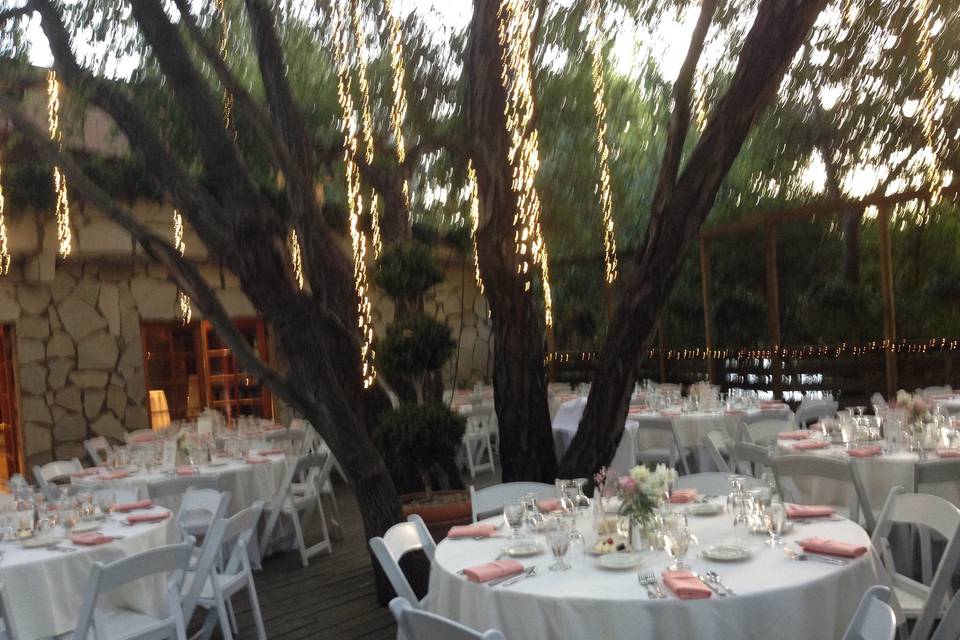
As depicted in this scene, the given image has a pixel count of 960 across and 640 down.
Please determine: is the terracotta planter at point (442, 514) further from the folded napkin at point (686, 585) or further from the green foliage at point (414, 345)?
the folded napkin at point (686, 585)

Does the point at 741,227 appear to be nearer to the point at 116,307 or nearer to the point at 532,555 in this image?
the point at 116,307

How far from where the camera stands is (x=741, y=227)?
440 inches

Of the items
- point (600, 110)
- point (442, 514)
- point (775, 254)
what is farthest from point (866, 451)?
point (775, 254)

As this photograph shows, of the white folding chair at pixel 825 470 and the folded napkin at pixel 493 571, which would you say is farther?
the white folding chair at pixel 825 470

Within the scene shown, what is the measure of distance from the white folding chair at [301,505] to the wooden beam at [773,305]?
5725mm

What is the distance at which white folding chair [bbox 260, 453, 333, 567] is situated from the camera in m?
6.62

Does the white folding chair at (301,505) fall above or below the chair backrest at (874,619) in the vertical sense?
below

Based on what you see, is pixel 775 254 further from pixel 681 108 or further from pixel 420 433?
pixel 420 433

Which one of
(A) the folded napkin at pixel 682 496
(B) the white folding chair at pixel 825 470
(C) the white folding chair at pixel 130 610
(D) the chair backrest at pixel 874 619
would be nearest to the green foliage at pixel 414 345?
(C) the white folding chair at pixel 130 610

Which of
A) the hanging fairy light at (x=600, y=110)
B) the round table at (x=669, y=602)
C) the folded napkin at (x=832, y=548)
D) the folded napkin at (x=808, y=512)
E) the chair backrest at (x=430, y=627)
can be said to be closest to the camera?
the chair backrest at (x=430, y=627)

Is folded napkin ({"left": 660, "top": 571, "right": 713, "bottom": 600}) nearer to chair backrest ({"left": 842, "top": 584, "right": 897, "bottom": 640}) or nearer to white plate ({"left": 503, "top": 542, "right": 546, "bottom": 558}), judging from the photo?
chair backrest ({"left": 842, "top": 584, "right": 897, "bottom": 640})

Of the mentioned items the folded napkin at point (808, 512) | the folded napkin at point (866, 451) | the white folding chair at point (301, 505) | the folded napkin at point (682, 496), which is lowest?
the white folding chair at point (301, 505)

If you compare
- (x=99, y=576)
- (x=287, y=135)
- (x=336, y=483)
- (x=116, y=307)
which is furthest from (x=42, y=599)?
(x=116, y=307)

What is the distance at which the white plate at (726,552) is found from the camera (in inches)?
126
